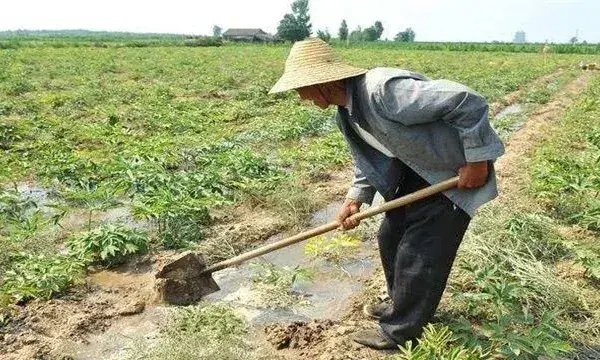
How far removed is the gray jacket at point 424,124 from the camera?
7.49ft

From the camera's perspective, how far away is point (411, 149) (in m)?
2.48

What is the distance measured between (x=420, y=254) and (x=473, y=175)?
0.45 metres

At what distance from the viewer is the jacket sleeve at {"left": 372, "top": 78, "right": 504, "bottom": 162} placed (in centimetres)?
227

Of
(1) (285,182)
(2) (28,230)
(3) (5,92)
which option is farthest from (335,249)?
(3) (5,92)

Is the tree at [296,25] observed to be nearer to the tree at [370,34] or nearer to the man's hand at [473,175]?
the tree at [370,34]

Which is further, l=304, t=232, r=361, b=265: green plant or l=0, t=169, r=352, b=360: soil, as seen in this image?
l=304, t=232, r=361, b=265: green plant

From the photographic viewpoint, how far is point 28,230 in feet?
13.1

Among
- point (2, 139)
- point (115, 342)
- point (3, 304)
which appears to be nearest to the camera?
point (115, 342)

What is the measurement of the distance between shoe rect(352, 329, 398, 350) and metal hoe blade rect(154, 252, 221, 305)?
1063 millimetres

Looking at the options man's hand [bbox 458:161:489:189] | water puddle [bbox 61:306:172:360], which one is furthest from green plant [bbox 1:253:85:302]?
man's hand [bbox 458:161:489:189]

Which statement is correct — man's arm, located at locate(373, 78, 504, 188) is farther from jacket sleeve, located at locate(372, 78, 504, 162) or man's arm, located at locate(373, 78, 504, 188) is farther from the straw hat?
the straw hat

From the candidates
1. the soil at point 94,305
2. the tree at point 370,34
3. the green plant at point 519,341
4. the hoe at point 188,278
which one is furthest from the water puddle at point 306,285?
the tree at point 370,34

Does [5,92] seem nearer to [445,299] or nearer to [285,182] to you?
[285,182]

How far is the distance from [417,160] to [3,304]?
2.52 m
